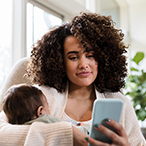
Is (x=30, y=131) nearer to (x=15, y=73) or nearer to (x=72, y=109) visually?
(x=72, y=109)

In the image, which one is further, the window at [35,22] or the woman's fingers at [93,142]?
the window at [35,22]

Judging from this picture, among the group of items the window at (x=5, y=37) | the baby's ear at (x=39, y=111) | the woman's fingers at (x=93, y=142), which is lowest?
the woman's fingers at (x=93, y=142)

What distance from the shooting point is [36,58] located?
132cm

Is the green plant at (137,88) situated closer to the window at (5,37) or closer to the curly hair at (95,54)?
the window at (5,37)

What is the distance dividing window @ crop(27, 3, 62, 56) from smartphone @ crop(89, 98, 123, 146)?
6.32ft

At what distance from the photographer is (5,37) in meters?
2.36

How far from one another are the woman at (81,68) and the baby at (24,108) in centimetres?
19

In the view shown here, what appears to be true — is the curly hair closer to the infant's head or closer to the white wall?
the infant's head

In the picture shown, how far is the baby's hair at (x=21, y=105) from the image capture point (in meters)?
0.98

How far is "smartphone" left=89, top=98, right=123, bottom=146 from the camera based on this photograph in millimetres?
768

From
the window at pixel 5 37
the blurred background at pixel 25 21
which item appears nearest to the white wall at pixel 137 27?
the blurred background at pixel 25 21

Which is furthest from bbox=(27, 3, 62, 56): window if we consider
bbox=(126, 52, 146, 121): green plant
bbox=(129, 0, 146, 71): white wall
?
bbox=(129, 0, 146, 71): white wall

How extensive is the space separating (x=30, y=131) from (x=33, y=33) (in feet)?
6.56

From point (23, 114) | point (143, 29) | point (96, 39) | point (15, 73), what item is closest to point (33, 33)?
point (15, 73)
